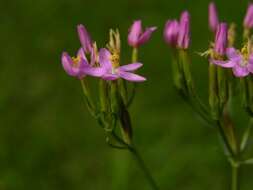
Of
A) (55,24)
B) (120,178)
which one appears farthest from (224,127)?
(55,24)

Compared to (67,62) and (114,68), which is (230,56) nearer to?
(114,68)

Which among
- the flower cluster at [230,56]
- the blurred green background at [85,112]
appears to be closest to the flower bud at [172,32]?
the flower cluster at [230,56]

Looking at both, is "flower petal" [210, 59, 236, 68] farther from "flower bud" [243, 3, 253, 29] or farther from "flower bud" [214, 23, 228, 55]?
"flower bud" [243, 3, 253, 29]

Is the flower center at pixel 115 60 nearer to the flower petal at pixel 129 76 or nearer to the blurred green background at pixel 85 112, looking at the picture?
the flower petal at pixel 129 76

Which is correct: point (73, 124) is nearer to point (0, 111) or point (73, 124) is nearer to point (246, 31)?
point (0, 111)

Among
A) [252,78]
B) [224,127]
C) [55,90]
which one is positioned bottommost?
[55,90]

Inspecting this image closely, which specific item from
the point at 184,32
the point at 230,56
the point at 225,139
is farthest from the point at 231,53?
the point at 225,139
